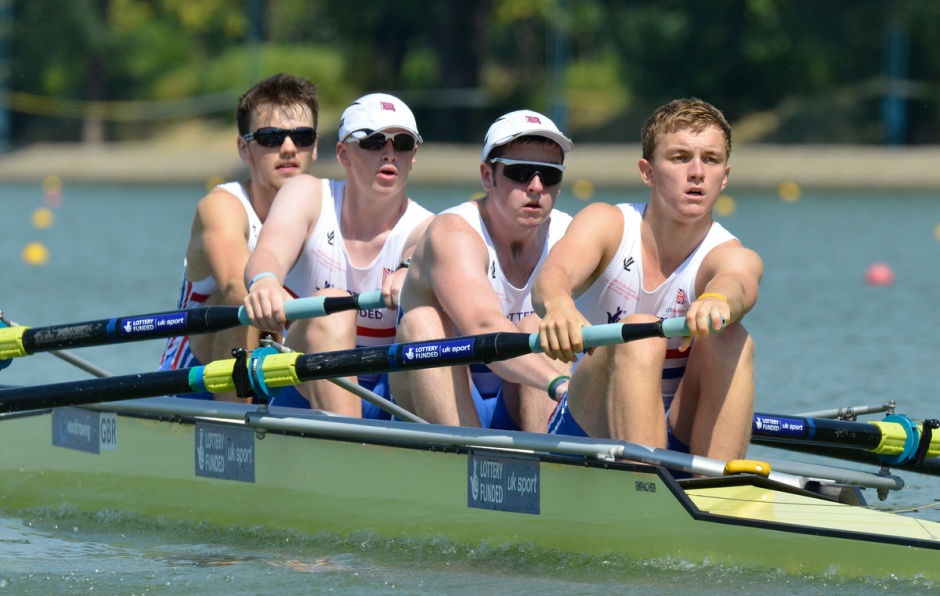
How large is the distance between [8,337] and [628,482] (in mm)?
2780

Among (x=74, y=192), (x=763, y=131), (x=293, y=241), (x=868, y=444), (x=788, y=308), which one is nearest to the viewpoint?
(x=868, y=444)

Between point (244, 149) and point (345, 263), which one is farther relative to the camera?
point (244, 149)

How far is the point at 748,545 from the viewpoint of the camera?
183 inches

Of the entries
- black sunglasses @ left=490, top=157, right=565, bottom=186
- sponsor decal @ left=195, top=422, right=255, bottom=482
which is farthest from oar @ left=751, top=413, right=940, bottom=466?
sponsor decal @ left=195, top=422, right=255, bottom=482

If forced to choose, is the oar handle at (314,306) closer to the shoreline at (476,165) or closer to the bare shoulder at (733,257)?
the bare shoulder at (733,257)

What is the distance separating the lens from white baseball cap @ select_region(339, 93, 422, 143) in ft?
19.4

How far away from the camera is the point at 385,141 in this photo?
5930 mm

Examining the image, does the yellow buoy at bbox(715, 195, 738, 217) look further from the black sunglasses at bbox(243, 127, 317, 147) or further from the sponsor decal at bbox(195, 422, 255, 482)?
the sponsor decal at bbox(195, 422, 255, 482)

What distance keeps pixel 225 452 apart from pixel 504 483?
49.7 inches

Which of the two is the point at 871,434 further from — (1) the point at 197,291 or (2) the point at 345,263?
(1) the point at 197,291

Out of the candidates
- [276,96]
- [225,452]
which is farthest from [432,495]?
[276,96]

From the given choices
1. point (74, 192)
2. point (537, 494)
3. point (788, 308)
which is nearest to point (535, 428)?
point (537, 494)

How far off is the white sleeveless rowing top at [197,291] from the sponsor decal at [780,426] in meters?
2.23

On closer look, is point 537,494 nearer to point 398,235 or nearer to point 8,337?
point 398,235
